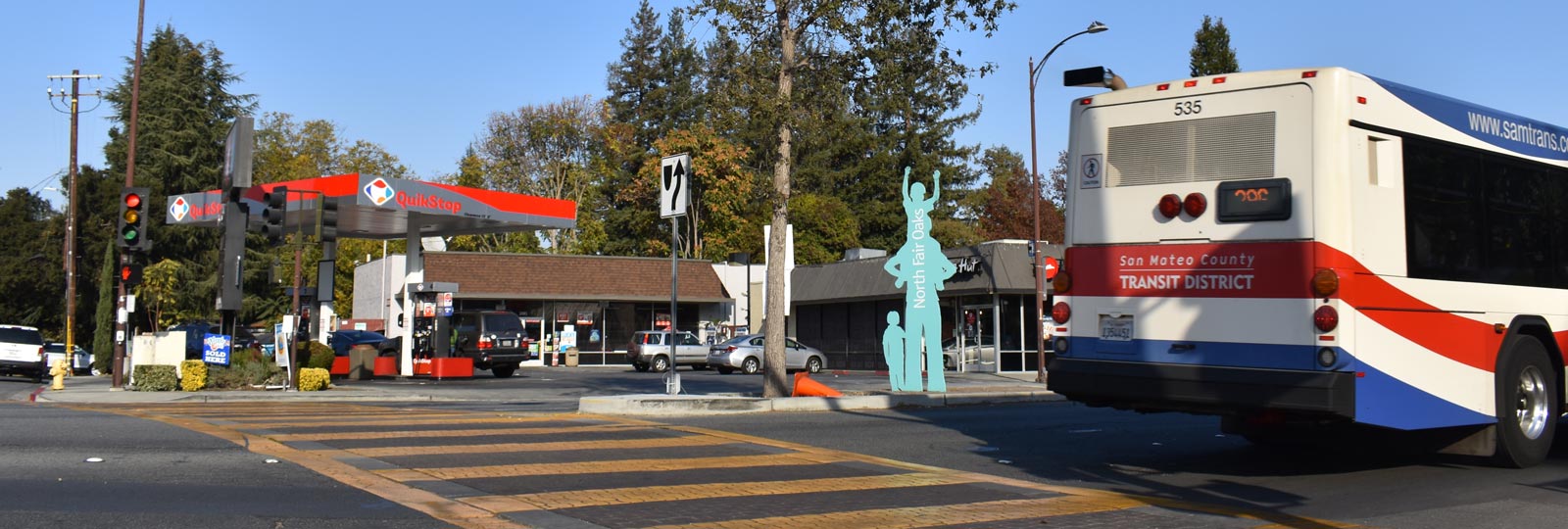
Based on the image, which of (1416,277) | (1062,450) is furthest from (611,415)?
(1416,277)

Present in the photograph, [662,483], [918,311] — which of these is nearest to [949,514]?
[662,483]

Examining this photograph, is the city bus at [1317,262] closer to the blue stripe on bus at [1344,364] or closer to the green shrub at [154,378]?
the blue stripe on bus at [1344,364]

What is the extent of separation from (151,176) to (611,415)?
177 feet

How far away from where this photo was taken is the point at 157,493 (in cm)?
816

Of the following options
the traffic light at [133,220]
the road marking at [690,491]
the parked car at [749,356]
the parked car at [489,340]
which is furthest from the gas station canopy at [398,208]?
the road marking at [690,491]

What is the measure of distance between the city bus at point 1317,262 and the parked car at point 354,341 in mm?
29267

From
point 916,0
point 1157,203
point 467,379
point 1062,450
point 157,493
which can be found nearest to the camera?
point 157,493

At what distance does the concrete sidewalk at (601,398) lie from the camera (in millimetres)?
16016

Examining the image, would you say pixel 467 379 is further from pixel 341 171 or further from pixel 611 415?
pixel 341 171

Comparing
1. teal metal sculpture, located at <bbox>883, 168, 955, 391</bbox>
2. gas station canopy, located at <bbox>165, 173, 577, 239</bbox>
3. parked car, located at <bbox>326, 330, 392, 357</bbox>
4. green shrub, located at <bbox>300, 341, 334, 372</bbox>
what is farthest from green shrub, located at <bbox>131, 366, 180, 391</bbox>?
parked car, located at <bbox>326, 330, 392, 357</bbox>

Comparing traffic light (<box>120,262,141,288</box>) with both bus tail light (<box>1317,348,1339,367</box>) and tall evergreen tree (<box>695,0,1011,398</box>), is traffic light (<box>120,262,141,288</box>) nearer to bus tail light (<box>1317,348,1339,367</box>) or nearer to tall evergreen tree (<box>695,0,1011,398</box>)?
tall evergreen tree (<box>695,0,1011,398</box>)

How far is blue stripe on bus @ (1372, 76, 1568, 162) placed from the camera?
386 inches

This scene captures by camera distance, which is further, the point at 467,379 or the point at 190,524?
the point at 467,379

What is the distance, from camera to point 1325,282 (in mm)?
8883
